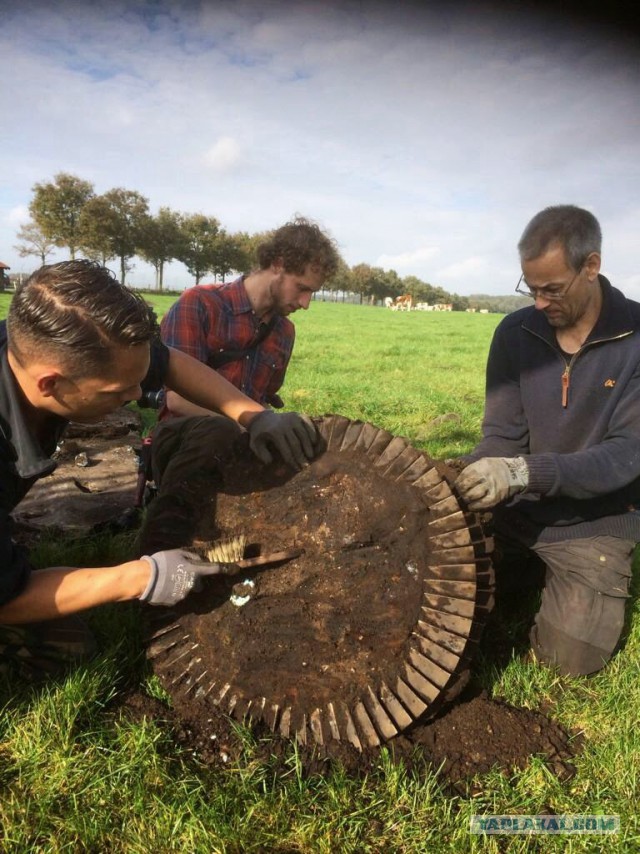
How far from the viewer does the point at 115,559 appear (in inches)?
135

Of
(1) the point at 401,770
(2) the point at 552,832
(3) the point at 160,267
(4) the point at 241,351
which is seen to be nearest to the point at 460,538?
(1) the point at 401,770

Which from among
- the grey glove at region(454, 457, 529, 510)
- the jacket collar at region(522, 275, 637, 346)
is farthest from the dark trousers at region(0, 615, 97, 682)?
the jacket collar at region(522, 275, 637, 346)

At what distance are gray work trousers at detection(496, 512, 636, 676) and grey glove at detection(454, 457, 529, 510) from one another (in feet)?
1.21

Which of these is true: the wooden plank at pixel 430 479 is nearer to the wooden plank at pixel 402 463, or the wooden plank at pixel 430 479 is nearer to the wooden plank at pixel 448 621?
the wooden plank at pixel 402 463

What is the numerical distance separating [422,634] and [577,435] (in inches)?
57.5

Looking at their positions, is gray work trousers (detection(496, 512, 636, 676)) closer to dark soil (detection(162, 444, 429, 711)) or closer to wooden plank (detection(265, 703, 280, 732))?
dark soil (detection(162, 444, 429, 711))

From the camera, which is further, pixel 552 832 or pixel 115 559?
pixel 115 559

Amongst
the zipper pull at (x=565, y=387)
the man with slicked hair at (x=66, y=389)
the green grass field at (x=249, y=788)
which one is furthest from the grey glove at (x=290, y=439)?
the zipper pull at (x=565, y=387)

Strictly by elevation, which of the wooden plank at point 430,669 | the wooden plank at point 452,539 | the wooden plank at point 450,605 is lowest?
the wooden plank at point 430,669

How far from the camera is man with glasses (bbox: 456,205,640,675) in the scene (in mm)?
2742

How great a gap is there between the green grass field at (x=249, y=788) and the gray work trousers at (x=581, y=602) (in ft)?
0.38

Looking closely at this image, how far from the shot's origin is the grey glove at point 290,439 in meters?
2.33

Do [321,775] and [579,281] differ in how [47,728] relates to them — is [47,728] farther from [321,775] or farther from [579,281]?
[579,281]

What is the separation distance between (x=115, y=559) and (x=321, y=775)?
6.08 feet
